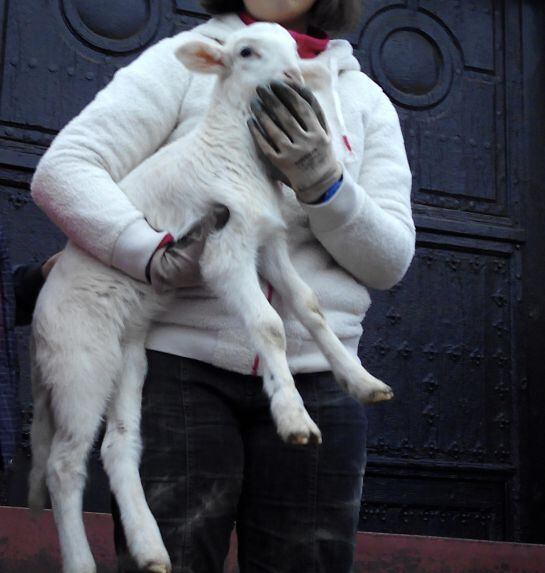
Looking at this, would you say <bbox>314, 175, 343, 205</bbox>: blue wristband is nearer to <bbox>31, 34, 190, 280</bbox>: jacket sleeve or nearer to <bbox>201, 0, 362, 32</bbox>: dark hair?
<bbox>31, 34, 190, 280</bbox>: jacket sleeve

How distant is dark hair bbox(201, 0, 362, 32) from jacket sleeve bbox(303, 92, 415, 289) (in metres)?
0.19

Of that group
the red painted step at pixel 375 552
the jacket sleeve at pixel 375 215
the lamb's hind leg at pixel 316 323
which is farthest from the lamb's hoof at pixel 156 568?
the red painted step at pixel 375 552

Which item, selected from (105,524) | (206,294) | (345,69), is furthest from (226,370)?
(105,524)

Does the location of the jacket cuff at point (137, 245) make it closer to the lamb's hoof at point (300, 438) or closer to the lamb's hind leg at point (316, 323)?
the lamb's hind leg at point (316, 323)

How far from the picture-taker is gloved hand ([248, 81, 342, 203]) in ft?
6.04

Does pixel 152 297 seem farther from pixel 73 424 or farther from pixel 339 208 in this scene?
pixel 339 208

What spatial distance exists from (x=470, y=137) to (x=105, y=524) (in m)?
2.67

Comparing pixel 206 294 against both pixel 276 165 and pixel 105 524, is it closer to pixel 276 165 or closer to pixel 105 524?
pixel 276 165

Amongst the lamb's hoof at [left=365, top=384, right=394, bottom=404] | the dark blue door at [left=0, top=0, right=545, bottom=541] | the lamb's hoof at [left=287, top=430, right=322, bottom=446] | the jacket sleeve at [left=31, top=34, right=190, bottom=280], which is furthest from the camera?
the dark blue door at [left=0, top=0, right=545, bottom=541]

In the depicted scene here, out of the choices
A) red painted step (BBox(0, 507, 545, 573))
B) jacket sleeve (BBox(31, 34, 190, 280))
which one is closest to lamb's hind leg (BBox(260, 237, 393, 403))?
jacket sleeve (BBox(31, 34, 190, 280))

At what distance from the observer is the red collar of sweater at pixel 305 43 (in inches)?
83.3

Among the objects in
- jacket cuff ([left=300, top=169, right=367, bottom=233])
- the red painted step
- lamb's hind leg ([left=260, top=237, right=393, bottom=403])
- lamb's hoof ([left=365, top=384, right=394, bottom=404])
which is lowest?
the red painted step

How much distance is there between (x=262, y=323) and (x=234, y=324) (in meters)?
0.10

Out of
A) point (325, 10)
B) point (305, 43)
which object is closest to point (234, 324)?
point (305, 43)
